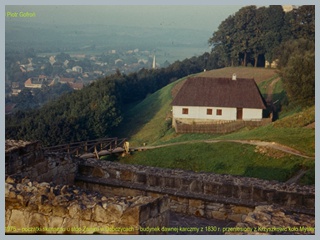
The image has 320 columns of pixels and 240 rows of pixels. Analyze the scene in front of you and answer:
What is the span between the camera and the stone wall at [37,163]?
11.3 metres

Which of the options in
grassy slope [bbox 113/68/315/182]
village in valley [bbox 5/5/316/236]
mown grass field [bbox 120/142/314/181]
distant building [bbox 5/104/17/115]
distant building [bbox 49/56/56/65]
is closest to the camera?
village in valley [bbox 5/5/316/236]

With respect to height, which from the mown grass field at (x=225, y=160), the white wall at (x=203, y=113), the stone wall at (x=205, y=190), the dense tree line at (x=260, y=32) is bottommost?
the mown grass field at (x=225, y=160)

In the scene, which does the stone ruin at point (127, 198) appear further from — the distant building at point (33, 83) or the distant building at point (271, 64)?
the distant building at point (33, 83)

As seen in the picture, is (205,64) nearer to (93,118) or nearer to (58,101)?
(58,101)

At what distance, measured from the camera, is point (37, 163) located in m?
12.0

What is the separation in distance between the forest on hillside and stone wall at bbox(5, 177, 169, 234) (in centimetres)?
3739

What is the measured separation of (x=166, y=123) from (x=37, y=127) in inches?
492

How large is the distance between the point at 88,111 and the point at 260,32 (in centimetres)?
2617

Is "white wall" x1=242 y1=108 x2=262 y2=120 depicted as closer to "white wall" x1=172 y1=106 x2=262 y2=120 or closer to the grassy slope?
"white wall" x1=172 y1=106 x2=262 y2=120

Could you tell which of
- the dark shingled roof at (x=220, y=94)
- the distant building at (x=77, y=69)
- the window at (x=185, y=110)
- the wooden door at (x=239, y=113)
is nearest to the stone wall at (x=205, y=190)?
the dark shingled roof at (x=220, y=94)

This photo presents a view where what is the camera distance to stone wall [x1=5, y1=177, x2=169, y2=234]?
8320 mm

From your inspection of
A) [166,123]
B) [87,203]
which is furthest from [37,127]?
[87,203]

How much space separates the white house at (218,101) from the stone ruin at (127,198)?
41.8m

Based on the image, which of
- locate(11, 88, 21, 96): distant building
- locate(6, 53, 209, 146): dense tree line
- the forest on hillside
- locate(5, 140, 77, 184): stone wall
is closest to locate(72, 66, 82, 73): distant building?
locate(6, 53, 209, 146): dense tree line
